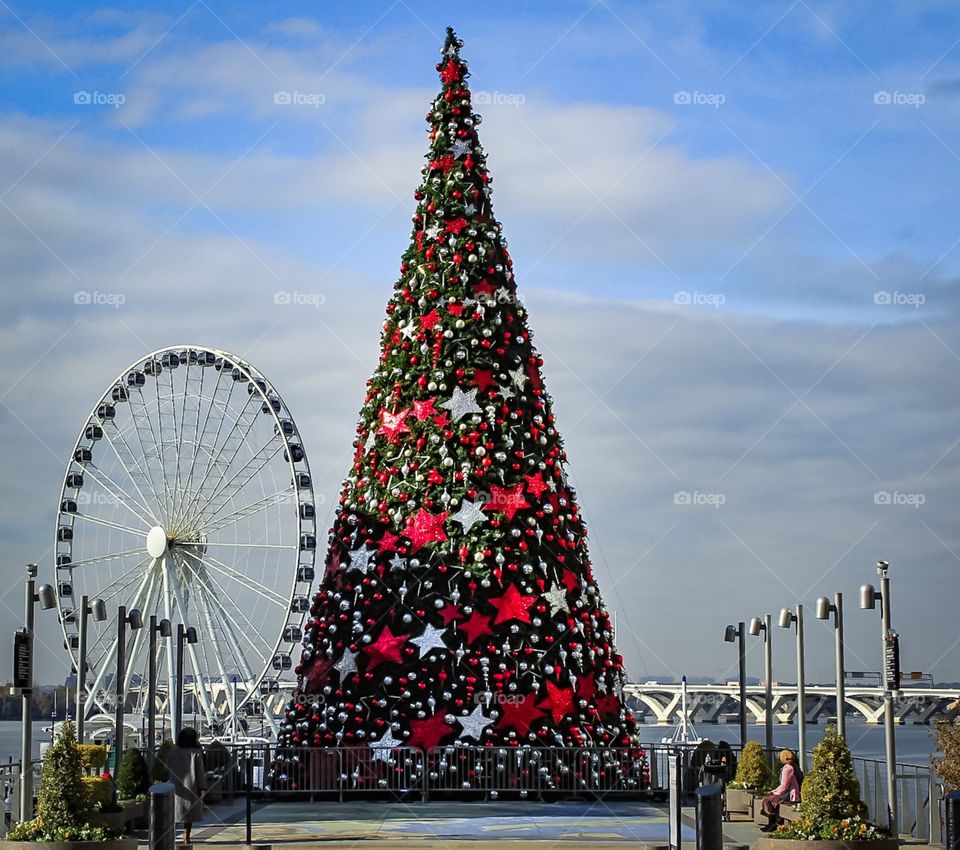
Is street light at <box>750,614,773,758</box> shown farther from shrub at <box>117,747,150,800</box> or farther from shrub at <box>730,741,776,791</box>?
shrub at <box>117,747,150,800</box>

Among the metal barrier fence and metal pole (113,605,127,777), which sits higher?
metal pole (113,605,127,777)

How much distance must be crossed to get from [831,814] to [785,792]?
16.7 ft

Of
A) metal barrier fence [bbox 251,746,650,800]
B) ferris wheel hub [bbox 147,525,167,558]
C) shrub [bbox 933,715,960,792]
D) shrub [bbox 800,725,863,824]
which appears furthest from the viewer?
ferris wheel hub [bbox 147,525,167,558]

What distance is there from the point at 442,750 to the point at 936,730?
16.2m

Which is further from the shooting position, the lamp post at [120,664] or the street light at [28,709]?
the lamp post at [120,664]

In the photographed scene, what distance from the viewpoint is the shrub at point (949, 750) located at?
33.2 meters

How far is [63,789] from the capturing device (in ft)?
59.1

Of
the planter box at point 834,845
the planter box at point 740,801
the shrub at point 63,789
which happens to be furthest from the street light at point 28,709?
the planter box at point 740,801

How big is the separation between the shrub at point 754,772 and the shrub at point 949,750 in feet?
22.4

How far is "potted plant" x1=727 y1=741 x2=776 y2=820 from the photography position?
26.3 metres

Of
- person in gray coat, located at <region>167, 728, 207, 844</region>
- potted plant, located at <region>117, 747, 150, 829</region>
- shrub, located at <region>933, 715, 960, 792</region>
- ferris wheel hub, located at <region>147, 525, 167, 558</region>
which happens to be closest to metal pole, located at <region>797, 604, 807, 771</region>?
shrub, located at <region>933, 715, 960, 792</region>

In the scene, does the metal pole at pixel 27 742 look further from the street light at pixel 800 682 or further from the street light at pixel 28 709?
the street light at pixel 800 682

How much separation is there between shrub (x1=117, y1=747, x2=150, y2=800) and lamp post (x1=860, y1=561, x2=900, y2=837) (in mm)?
11322

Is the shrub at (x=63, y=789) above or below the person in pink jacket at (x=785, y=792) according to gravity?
above
